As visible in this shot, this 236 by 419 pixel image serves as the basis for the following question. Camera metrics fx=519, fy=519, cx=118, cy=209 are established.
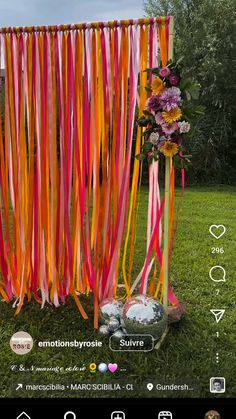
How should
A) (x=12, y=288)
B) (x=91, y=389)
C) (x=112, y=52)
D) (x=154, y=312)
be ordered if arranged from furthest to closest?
(x=12, y=288) < (x=112, y=52) < (x=154, y=312) < (x=91, y=389)

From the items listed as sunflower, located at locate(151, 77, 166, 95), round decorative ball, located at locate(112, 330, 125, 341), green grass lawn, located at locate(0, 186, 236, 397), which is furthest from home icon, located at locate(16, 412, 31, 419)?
sunflower, located at locate(151, 77, 166, 95)

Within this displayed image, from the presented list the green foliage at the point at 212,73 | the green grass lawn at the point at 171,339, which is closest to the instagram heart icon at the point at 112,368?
the green grass lawn at the point at 171,339

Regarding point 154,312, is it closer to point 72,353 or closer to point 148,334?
point 148,334

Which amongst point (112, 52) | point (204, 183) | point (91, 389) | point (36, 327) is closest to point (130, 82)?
point (112, 52)

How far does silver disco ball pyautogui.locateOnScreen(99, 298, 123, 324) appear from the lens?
1579 millimetres

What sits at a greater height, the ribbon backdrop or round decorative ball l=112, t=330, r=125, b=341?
the ribbon backdrop

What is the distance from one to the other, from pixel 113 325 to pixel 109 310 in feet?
0.30

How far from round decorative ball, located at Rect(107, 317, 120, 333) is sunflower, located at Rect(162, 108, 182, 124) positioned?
598 mm

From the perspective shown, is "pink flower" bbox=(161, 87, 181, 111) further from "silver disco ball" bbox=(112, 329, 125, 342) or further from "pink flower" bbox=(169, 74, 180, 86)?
"silver disco ball" bbox=(112, 329, 125, 342)

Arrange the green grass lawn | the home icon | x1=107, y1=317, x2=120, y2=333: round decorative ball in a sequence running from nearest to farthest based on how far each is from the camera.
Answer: the home icon < the green grass lawn < x1=107, y1=317, x2=120, y2=333: round decorative ball

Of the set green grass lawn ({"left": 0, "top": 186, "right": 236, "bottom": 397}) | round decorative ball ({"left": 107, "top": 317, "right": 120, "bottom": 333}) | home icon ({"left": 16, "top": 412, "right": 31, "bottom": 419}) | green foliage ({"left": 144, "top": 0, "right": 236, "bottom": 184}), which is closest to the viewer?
home icon ({"left": 16, "top": 412, "right": 31, "bottom": 419})

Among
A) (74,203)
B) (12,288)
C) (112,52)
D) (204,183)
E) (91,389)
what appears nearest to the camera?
(91,389)

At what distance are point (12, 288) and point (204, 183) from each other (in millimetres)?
2391

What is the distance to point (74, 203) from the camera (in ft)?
5.68
